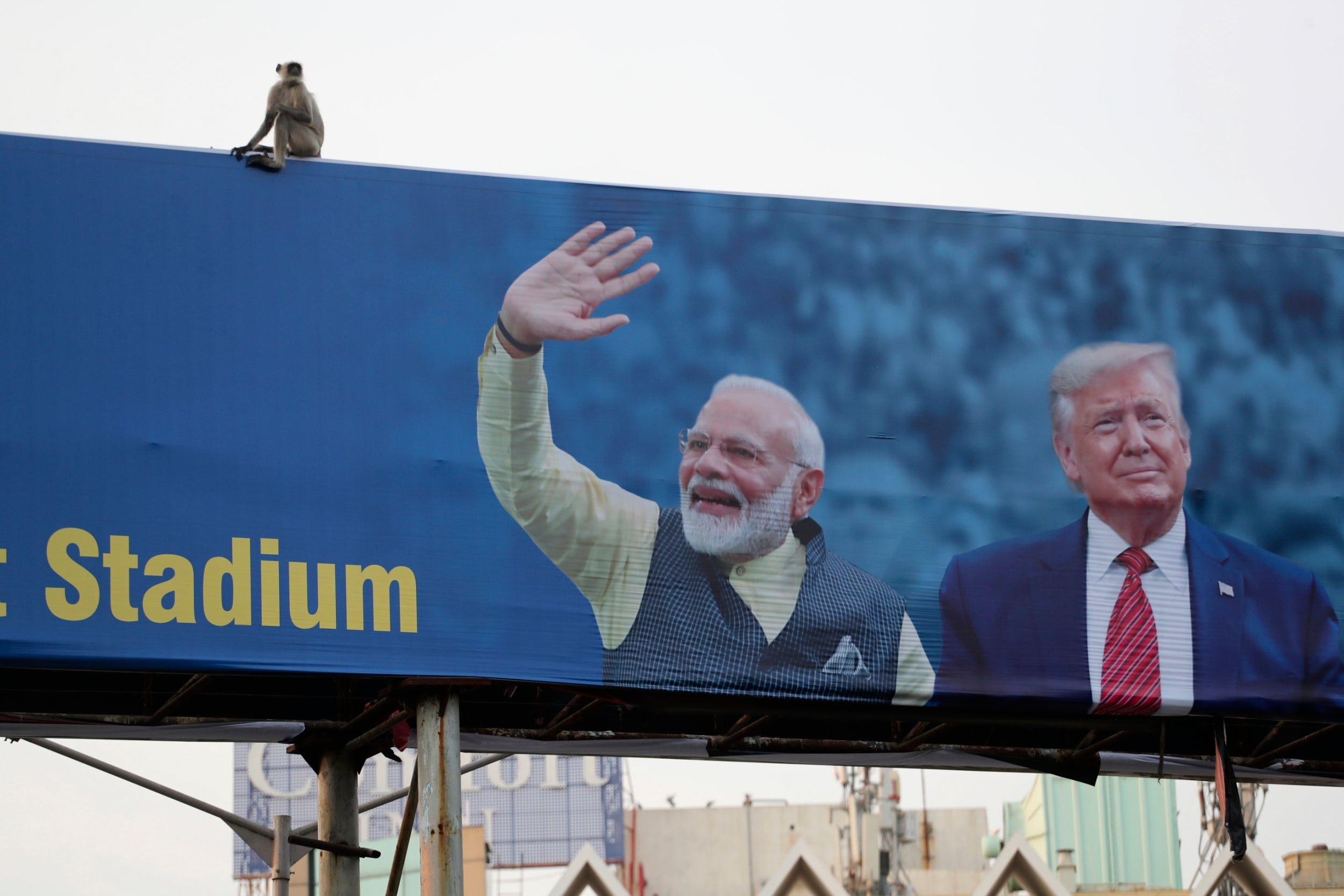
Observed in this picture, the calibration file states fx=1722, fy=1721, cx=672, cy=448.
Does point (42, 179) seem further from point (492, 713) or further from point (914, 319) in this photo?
point (914, 319)

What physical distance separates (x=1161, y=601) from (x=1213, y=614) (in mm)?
458

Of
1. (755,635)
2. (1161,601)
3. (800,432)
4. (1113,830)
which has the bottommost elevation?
(1113,830)

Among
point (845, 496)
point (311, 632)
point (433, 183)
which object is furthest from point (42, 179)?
point (845, 496)

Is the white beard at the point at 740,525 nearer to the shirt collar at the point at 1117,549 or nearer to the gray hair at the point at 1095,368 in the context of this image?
the gray hair at the point at 1095,368

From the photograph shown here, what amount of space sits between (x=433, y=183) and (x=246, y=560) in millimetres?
3332

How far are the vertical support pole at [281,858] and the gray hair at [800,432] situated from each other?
5444mm

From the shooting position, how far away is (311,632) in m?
12.3

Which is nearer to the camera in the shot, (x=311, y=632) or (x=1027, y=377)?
(x=311, y=632)

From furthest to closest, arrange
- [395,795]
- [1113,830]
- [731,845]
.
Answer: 1. [731,845]
2. [1113,830]
3. [395,795]

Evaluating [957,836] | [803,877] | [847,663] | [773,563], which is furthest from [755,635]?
[957,836]

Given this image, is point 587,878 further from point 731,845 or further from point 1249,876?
point 731,845

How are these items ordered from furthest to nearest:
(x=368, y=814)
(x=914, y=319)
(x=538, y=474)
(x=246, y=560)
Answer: (x=368, y=814) < (x=914, y=319) < (x=538, y=474) < (x=246, y=560)

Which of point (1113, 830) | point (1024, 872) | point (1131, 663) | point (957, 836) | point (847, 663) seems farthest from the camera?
point (957, 836)

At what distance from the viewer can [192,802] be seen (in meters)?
14.1
